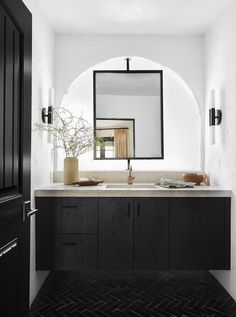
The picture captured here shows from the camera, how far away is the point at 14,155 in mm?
1329

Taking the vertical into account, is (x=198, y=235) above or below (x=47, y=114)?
below

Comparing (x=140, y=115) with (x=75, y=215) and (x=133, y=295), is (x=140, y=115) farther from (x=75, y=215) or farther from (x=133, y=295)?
(x=133, y=295)

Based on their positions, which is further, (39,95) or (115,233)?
(39,95)

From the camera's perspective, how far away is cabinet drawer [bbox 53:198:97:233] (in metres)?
2.28

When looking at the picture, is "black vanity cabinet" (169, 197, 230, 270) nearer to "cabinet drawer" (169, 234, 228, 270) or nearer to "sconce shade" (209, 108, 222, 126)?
"cabinet drawer" (169, 234, 228, 270)

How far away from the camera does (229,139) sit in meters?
2.28

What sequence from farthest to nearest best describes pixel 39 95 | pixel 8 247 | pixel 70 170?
pixel 70 170 < pixel 39 95 < pixel 8 247

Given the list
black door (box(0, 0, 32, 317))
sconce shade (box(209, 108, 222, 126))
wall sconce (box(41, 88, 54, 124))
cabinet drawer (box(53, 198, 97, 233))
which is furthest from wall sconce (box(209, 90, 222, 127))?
black door (box(0, 0, 32, 317))

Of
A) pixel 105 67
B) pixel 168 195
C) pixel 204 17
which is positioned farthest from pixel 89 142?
pixel 204 17

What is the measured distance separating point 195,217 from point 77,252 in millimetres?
976

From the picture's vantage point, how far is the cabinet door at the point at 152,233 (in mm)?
2277

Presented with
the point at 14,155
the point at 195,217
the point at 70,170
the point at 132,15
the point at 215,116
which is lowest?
the point at 195,217

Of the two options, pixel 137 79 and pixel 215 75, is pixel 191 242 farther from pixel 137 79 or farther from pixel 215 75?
pixel 137 79

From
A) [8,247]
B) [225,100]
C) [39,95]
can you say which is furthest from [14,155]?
[225,100]
